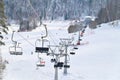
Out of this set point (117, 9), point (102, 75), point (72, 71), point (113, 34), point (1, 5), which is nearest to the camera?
point (1, 5)

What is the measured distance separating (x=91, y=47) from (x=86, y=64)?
15.6 meters

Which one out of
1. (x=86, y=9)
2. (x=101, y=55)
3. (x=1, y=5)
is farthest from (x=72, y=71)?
(x=86, y=9)

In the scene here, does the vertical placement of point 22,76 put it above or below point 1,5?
below

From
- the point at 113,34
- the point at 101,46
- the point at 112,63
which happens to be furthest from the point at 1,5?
the point at 113,34

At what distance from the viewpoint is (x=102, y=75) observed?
44500 millimetres

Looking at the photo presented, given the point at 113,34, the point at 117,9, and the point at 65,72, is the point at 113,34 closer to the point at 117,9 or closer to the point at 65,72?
the point at 117,9

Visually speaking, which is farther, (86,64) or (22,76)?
(86,64)

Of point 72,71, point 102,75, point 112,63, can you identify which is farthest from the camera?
point 112,63

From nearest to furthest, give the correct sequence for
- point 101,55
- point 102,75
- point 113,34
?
point 102,75
point 101,55
point 113,34

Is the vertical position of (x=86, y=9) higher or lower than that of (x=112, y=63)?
higher

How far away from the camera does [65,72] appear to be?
45.8 meters

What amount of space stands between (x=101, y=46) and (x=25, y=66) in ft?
59.8

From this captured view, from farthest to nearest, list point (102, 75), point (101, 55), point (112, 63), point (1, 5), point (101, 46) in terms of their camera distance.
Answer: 1. point (101, 46)
2. point (101, 55)
3. point (112, 63)
4. point (102, 75)
5. point (1, 5)

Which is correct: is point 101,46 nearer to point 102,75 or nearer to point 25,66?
point 25,66
